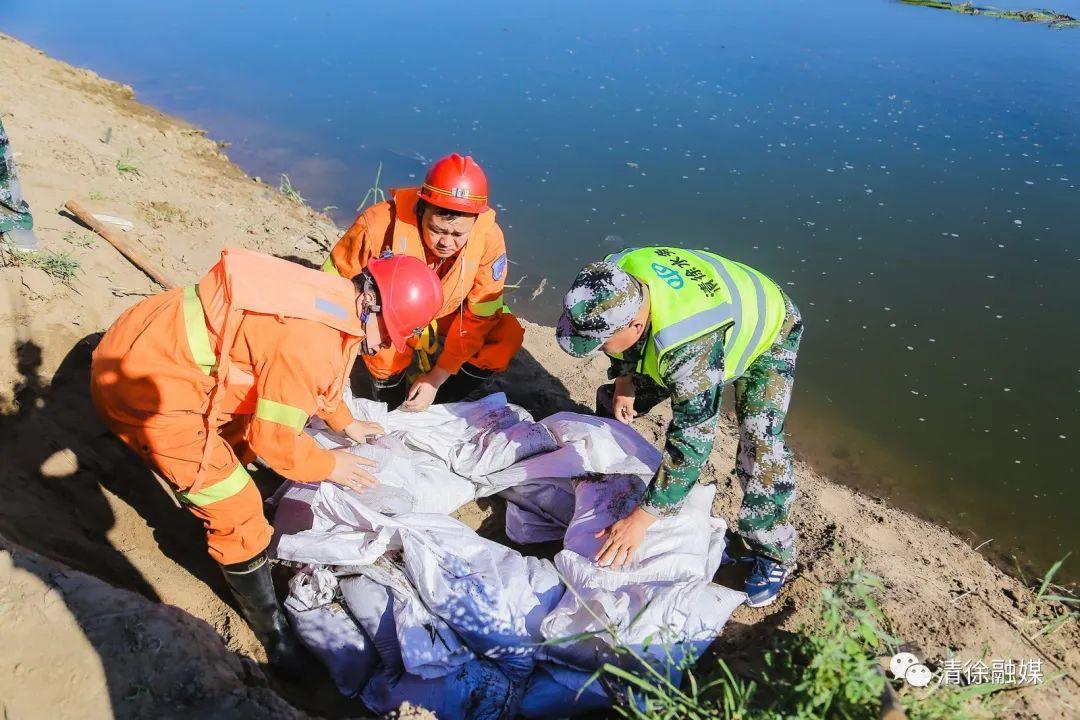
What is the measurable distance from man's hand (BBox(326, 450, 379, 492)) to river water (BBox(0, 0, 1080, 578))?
259 centimetres

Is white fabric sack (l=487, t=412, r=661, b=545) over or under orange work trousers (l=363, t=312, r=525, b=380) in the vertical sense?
under

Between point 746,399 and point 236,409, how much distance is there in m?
1.75

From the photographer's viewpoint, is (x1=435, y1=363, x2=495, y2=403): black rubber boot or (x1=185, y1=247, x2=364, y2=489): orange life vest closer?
(x1=185, y1=247, x2=364, y2=489): orange life vest

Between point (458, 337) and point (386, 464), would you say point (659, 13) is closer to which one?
point (458, 337)

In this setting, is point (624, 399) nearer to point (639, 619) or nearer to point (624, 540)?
point (624, 540)

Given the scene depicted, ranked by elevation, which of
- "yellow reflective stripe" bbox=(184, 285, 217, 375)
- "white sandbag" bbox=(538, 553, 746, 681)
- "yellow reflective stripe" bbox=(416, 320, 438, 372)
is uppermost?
"yellow reflective stripe" bbox=(184, 285, 217, 375)

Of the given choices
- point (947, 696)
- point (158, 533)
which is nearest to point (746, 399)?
point (947, 696)

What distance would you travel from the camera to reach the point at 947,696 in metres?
1.72

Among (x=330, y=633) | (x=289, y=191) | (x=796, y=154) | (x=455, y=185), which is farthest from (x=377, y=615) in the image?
(x=796, y=154)

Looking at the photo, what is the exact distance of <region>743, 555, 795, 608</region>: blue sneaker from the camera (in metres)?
2.69

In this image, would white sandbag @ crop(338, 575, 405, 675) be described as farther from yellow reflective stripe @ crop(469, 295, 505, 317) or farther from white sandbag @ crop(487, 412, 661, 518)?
yellow reflective stripe @ crop(469, 295, 505, 317)

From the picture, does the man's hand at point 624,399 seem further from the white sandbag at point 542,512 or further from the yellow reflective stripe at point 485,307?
A: the yellow reflective stripe at point 485,307

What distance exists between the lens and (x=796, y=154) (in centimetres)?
688

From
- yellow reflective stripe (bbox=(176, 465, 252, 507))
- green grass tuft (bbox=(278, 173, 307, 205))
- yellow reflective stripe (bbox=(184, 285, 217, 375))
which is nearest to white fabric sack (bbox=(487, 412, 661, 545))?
yellow reflective stripe (bbox=(176, 465, 252, 507))
